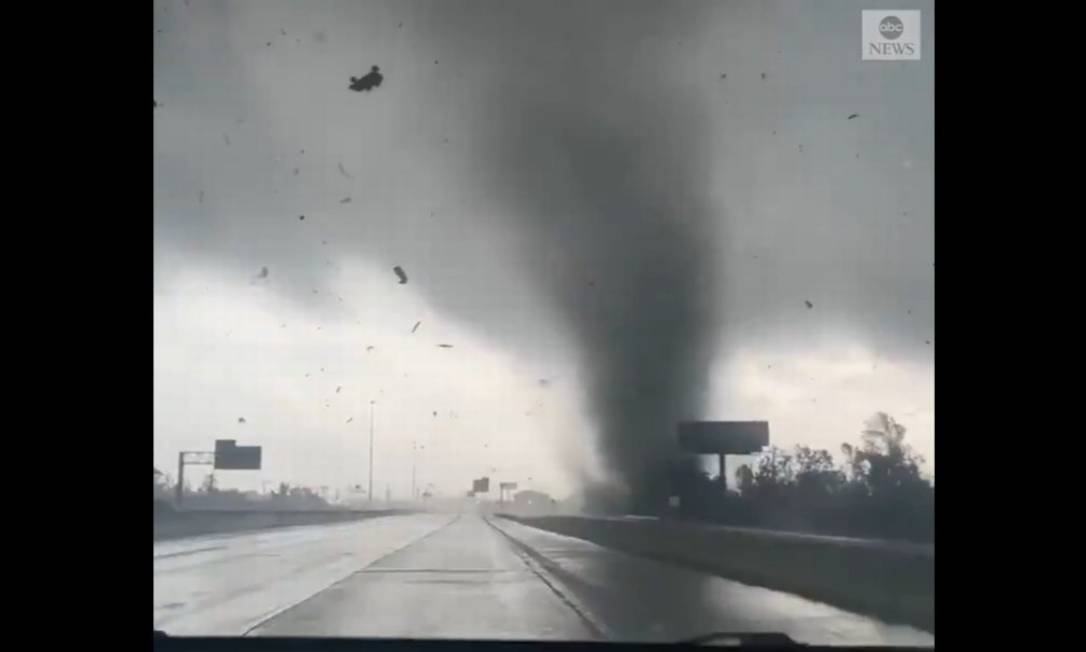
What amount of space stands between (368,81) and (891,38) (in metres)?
1.02

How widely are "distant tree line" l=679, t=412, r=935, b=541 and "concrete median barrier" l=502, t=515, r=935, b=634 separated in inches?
1.3

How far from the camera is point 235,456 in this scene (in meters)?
1.87

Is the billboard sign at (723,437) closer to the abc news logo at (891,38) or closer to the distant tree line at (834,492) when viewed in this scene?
the distant tree line at (834,492)

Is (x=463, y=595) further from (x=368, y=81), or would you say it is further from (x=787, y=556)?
(x=368, y=81)

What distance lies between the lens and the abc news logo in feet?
6.10

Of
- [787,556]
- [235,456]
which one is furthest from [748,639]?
[235,456]

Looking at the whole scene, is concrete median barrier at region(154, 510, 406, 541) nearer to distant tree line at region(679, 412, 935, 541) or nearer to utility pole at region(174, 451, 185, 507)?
utility pole at region(174, 451, 185, 507)

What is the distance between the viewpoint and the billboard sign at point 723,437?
1833 mm

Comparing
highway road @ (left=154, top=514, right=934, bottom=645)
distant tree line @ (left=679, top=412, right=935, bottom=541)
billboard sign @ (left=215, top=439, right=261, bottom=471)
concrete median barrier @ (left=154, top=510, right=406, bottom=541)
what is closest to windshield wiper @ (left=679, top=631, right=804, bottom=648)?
highway road @ (left=154, top=514, right=934, bottom=645)
